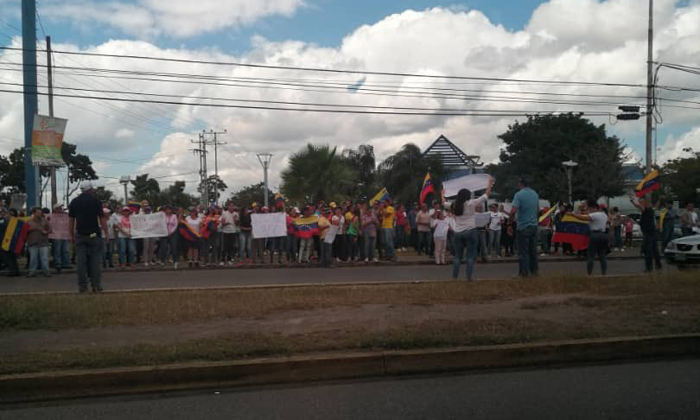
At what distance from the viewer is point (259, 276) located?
1416 cm

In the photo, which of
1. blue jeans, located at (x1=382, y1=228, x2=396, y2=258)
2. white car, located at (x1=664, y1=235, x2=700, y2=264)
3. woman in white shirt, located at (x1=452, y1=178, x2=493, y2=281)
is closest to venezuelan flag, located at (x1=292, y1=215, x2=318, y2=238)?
blue jeans, located at (x1=382, y1=228, x2=396, y2=258)

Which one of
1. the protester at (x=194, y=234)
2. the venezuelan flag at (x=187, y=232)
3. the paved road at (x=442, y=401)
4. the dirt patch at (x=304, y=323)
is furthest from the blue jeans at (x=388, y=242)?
the paved road at (x=442, y=401)

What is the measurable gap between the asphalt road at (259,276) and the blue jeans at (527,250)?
0.82 meters

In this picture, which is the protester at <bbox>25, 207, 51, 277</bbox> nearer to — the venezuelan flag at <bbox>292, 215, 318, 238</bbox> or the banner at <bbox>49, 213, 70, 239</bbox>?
→ the banner at <bbox>49, 213, 70, 239</bbox>

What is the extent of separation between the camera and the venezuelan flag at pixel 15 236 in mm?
14742

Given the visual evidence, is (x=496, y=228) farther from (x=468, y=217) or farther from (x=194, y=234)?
(x=194, y=234)

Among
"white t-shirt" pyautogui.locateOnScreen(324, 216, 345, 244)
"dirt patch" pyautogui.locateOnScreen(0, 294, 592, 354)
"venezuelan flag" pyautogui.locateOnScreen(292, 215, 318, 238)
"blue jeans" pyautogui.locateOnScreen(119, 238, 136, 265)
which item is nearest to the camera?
"dirt patch" pyautogui.locateOnScreen(0, 294, 592, 354)

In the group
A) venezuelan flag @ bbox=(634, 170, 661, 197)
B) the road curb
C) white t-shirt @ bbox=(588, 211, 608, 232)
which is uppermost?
venezuelan flag @ bbox=(634, 170, 661, 197)

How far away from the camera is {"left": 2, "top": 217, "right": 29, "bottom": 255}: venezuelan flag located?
14.7 metres

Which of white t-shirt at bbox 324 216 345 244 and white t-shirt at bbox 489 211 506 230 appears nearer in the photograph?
white t-shirt at bbox 324 216 345 244

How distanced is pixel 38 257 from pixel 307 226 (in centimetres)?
704

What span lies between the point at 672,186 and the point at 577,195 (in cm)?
1911

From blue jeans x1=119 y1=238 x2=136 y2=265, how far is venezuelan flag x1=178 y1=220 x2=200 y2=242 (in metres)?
1.41

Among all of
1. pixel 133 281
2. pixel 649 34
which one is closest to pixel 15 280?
pixel 133 281
